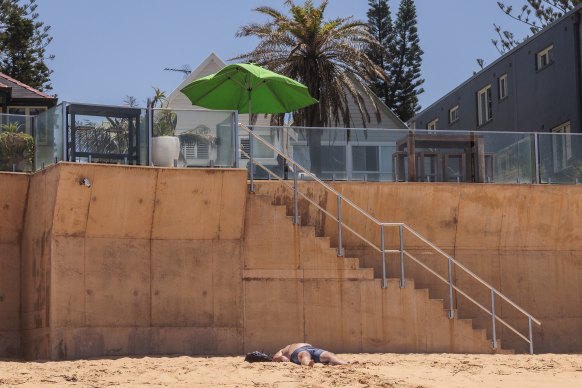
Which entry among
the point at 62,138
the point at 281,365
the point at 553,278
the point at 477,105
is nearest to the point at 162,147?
the point at 62,138

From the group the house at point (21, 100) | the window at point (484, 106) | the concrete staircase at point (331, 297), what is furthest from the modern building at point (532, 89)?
the house at point (21, 100)

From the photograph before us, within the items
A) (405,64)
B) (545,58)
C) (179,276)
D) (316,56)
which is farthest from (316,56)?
(405,64)

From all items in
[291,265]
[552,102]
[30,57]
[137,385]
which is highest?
[30,57]

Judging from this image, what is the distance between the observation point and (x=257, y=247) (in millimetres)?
21672

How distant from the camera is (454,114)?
40.0 meters

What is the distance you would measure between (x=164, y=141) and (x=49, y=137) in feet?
6.35

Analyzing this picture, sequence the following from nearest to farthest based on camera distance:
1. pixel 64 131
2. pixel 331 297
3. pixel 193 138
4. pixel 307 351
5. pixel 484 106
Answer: pixel 307 351 < pixel 64 131 < pixel 193 138 < pixel 331 297 < pixel 484 106

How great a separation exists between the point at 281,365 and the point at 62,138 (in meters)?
5.70

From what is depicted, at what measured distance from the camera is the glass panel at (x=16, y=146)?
21.4 metres

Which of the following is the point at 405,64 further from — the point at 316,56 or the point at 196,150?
the point at 196,150

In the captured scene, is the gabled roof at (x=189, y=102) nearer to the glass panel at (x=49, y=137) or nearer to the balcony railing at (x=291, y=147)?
the balcony railing at (x=291, y=147)

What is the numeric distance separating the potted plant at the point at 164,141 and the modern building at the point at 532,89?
43.7 feet

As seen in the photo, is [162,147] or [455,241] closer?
[162,147]

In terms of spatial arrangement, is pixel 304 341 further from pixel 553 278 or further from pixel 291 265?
pixel 553 278
